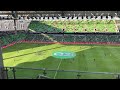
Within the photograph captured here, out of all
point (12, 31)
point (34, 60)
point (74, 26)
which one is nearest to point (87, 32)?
point (74, 26)

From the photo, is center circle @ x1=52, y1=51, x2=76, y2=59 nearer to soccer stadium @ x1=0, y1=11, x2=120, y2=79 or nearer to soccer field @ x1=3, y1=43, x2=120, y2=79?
soccer stadium @ x1=0, y1=11, x2=120, y2=79

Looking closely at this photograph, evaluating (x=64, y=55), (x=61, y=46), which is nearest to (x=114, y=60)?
(x=64, y=55)

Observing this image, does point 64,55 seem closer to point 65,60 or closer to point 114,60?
point 65,60

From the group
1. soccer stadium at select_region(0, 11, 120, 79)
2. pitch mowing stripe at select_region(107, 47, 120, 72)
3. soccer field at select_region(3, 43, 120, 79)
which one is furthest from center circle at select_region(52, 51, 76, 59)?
pitch mowing stripe at select_region(107, 47, 120, 72)

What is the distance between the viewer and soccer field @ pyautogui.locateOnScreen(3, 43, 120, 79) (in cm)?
2703

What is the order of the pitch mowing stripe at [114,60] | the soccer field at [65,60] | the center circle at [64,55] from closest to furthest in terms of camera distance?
the soccer field at [65,60] < the pitch mowing stripe at [114,60] < the center circle at [64,55]

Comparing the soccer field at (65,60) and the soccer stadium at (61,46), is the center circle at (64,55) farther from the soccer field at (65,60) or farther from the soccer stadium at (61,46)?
the soccer field at (65,60)

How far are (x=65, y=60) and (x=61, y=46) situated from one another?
12.2 meters

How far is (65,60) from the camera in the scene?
109 ft

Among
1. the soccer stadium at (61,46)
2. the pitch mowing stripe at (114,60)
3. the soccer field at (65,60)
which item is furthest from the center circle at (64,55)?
the pitch mowing stripe at (114,60)

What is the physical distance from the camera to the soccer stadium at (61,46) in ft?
92.2

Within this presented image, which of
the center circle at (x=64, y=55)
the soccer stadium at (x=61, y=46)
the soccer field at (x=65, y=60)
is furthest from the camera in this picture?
the center circle at (x=64, y=55)

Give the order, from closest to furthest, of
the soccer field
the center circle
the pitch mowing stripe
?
the soccer field → the pitch mowing stripe → the center circle
